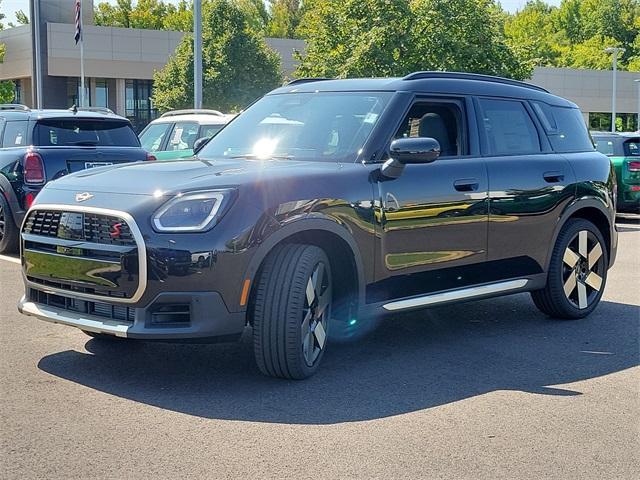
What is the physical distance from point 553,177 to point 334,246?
2387 millimetres

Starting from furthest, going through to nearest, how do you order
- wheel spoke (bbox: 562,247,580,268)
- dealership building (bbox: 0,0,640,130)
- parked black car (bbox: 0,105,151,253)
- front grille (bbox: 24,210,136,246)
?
dealership building (bbox: 0,0,640,130), parked black car (bbox: 0,105,151,253), wheel spoke (bbox: 562,247,580,268), front grille (bbox: 24,210,136,246)

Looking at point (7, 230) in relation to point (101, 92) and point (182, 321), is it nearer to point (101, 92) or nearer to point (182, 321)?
point (182, 321)

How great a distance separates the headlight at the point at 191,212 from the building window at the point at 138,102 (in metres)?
51.5

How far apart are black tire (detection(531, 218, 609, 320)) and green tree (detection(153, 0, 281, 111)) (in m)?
36.2

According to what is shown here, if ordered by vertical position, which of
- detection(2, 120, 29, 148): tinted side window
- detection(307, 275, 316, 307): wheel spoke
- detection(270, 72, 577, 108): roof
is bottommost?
detection(307, 275, 316, 307): wheel spoke

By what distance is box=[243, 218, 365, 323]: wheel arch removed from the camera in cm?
512

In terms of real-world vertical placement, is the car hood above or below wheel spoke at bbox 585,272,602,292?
above

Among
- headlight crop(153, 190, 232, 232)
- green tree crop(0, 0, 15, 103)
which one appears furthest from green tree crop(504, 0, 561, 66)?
headlight crop(153, 190, 232, 232)

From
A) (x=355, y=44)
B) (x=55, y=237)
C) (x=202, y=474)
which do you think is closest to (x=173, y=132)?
(x=55, y=237)

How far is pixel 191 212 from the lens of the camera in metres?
4.94

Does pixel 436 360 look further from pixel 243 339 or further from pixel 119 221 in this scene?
pixel 119 221

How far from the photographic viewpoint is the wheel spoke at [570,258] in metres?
7.34

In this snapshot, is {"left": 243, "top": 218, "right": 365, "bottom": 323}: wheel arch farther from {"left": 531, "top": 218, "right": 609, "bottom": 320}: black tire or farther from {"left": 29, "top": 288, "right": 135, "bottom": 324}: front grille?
{"left": 531, "top": 218, "right": 609, "bottom": 320}: black tire

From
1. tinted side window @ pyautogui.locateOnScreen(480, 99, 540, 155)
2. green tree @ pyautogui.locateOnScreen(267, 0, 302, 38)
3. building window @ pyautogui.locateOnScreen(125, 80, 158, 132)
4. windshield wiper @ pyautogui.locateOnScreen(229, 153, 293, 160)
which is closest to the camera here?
windshield wiper @ pyautogui.locateOnScreen(229, 153, 293, 160)
